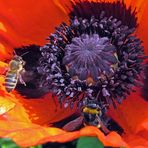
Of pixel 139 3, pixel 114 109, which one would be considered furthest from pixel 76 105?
pixel 139 3

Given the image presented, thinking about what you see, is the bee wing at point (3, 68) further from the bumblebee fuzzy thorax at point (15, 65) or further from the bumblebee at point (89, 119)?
the bumblebee at point (89, 119)

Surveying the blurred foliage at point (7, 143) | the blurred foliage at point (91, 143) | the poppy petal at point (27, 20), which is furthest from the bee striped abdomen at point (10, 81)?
the blurred foliage at point (7, 143)

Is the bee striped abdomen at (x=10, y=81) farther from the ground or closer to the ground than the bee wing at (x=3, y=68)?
closer to the ground

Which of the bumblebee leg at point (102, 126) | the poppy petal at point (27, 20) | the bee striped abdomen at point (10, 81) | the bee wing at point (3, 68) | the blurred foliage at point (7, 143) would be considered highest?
the poppy petal at point (27, 20)

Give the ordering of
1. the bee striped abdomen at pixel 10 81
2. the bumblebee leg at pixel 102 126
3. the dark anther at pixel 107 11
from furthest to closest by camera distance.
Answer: the dark anther at pixel 107 11 < the bee striped abdomen at pixel 10 81 < the bumblebee leg at pixel 102 126

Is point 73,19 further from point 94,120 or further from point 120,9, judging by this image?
point 94,120

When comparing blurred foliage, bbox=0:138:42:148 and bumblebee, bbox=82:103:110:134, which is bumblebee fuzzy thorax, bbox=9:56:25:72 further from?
blurred foliage, bbox=0:138:42:148

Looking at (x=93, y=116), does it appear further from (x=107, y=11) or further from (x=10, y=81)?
(x=107, y=11)
